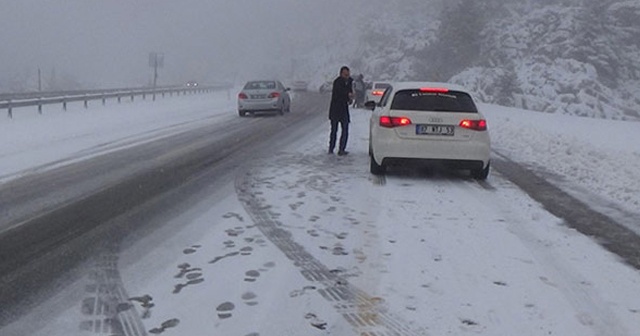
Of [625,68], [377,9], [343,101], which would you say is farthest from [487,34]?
[343,101]

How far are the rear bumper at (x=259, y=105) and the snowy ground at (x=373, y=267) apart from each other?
1686 centimetres

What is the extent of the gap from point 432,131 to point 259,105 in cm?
1704

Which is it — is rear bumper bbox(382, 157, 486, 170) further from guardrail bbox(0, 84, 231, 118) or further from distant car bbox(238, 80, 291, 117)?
guardrail bbox(0, 84, 231, 118)

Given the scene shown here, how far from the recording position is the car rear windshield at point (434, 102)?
1002cm

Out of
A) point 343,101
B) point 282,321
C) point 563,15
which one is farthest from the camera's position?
point 563,15

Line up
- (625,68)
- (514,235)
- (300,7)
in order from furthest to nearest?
→ (300,7) < (625,68) < (514,235)

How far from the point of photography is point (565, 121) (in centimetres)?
2248

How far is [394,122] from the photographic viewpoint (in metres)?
9.99

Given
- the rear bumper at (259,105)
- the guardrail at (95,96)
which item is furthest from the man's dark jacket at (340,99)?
the guardrail at (95,96)

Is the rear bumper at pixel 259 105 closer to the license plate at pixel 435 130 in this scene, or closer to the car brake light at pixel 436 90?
the car brake light at pixel 436 90

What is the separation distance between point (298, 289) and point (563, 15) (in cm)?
7564

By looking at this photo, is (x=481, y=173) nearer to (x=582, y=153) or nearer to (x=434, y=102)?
(x=434, y=102)

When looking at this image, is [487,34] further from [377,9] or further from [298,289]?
[298,289]

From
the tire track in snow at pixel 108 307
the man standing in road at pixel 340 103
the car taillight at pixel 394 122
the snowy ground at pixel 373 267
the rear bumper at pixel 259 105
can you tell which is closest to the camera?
the tire track in snow at pixel 108 307
